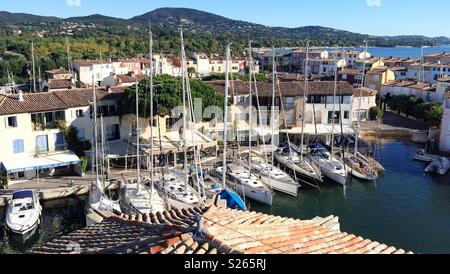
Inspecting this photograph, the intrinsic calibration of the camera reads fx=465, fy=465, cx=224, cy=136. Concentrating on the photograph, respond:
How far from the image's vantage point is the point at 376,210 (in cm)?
2980

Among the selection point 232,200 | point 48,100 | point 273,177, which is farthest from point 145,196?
point 48,100

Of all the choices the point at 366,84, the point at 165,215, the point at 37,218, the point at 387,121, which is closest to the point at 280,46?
the point at 366,84

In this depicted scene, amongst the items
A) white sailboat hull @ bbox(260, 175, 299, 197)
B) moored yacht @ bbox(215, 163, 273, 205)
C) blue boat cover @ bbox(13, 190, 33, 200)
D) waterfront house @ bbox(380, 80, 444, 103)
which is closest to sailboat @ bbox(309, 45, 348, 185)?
white sailboat hull @ bbox(260, 175, 299, 197)

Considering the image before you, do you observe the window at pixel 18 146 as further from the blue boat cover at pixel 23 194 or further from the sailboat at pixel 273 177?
the sailboat at pixel 273 177

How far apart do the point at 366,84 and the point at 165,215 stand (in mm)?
61370

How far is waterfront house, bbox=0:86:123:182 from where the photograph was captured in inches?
1266

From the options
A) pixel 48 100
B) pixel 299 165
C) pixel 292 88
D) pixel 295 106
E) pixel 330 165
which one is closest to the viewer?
pixel 48 100

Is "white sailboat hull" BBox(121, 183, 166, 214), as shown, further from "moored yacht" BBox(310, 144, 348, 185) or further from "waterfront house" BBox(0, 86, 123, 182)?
"moored yacht" BBox(310, 144, 348, 185)

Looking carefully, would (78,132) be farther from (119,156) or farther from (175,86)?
(175,86)

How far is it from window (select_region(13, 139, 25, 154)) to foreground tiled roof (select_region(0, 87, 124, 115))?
2052mm

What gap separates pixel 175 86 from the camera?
118 ft

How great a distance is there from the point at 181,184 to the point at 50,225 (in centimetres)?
823

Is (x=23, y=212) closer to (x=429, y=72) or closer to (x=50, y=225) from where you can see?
(x=50, y=225)
